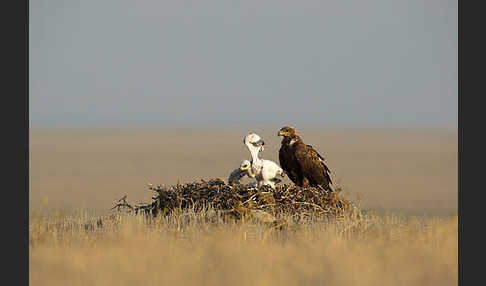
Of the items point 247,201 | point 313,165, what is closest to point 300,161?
point 313,165

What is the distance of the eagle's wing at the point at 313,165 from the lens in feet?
53.1

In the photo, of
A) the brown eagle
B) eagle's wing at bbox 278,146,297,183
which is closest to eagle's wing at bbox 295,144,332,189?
the brown eagle

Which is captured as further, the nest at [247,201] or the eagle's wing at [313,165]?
the eagle's wing at [313,165]

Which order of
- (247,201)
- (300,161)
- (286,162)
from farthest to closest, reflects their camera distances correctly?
1. (286,162)
2. (300,161)
3. (247,201)

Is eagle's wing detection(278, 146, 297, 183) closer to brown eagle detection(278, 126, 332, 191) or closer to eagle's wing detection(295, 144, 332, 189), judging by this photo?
brown eagle detection(278, 126, 332, 191)

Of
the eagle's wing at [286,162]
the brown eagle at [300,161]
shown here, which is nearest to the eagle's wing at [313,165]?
the brown eagle at [300,161]

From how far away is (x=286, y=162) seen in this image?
16.4 meters

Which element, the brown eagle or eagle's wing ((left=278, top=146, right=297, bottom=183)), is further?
eagle's wing ((left=278, top=146, right=297, bottom=183))

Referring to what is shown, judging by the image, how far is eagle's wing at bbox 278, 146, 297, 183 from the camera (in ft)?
53.6

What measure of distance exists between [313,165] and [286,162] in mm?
600

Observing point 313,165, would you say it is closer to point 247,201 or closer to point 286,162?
point 286,162

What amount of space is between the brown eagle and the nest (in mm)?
430

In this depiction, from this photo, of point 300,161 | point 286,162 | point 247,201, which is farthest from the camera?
point 286,162

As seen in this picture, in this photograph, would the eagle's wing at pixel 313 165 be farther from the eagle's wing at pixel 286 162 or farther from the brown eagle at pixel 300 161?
the eagle's wing at pixel 286 162
